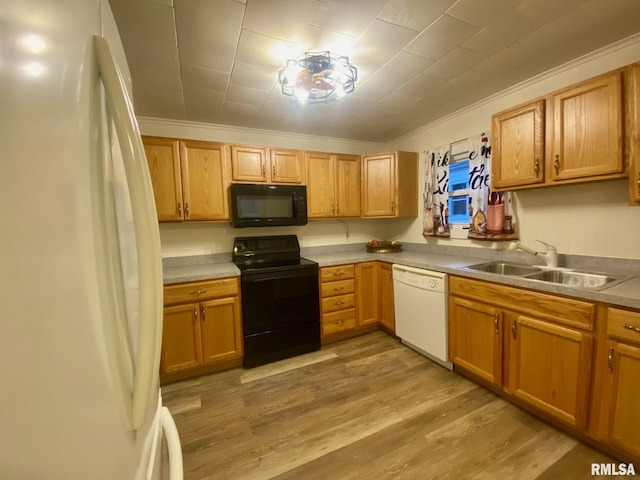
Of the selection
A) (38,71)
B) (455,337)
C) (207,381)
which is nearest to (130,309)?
(38,71)

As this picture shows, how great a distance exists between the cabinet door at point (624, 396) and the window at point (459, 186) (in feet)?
5.17

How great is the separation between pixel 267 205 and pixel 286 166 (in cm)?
50

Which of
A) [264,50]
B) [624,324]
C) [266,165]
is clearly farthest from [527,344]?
[266,165]

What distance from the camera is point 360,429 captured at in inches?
69.4

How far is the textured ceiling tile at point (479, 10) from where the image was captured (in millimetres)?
1396

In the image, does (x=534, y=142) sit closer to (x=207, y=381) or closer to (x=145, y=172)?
(x=145, y=172)

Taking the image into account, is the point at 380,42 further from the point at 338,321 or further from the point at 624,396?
the point at 338,321

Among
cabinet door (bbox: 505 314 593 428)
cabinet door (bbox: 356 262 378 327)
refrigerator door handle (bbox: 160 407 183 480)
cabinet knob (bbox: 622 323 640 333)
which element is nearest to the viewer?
refrigerator door handle (bbox: 160 407 183 480)

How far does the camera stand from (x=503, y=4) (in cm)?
141

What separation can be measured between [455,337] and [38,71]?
104 inches

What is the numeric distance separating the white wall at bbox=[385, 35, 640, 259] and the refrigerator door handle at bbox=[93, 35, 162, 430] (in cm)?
263

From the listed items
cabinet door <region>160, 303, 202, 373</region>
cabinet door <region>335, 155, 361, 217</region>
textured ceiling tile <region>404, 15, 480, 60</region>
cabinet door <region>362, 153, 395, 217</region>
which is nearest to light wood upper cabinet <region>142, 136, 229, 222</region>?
cabinet door <region>160, 303, 202, 373</region>

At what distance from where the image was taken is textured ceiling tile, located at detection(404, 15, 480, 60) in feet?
5.04

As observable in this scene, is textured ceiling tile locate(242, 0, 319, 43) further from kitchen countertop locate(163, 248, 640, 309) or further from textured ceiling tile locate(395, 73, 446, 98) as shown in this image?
kitchen countertop locate(163, 248, 640, 309)
